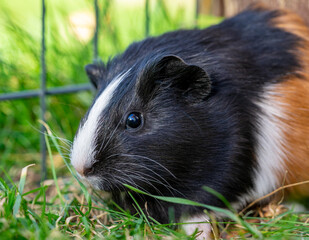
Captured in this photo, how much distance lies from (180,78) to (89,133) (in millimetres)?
454

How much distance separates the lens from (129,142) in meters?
1.79

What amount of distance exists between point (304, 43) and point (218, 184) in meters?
0.90

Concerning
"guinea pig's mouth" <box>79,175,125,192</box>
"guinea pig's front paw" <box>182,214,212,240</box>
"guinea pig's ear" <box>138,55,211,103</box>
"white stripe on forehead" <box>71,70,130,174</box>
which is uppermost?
"guinea pig's ear" <box>138,55,211,103</box>

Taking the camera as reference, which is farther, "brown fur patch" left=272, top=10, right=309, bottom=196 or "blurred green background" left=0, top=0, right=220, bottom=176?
"blurred green background" left=0, top=0, right=220, bottom=176

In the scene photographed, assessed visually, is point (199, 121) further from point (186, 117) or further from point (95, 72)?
point (95, 72)

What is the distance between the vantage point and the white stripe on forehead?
1.74 meters

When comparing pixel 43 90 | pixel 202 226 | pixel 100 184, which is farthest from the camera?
pixel 43 90

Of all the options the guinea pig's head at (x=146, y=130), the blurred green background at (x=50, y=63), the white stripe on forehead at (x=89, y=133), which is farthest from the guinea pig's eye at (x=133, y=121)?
the blurred green background at (x=50, y=63)

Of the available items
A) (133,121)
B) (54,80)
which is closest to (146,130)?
(133,121)

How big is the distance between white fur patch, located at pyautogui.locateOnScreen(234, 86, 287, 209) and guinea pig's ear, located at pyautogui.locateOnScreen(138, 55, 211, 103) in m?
0.33

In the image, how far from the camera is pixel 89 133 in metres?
1.80

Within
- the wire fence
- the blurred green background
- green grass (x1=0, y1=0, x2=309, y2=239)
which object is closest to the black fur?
green grass (x1=0, y1=0, x2=309, y2=239)

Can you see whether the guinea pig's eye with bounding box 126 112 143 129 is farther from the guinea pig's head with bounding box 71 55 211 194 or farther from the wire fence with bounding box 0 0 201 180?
the wire fence with bounding box 0 0 201 180

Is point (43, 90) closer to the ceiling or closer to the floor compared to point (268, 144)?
closer to the ceiling
